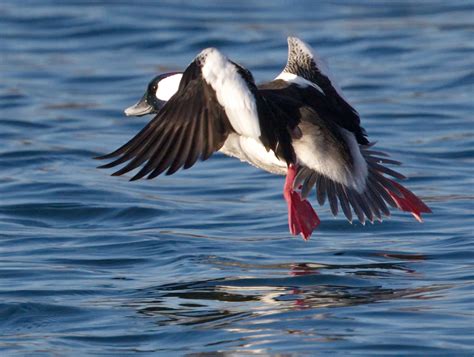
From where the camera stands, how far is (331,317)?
607 centimetres

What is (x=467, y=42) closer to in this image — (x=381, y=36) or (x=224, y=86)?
(x=381, y=36)

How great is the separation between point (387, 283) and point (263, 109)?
1.14 metres

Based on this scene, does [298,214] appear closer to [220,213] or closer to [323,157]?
[323,157]

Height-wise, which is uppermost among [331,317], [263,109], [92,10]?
[92,10]

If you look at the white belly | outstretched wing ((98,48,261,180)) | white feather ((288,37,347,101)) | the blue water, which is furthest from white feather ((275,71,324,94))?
outstretched wing ((98,48,261,180))

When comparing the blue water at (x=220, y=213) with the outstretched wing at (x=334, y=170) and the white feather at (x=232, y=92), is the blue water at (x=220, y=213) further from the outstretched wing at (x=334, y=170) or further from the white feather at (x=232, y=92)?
the white feather at (x=232, y=92)

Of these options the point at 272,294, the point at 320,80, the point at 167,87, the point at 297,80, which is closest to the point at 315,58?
the point at 320,80

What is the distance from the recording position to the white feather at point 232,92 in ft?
21.5

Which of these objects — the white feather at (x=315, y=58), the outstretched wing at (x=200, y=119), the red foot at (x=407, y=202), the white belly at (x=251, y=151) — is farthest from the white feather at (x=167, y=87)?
the red foot at (x=407, y=202)

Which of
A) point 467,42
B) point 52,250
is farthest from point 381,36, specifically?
point 52,250

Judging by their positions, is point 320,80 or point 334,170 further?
point 320,80

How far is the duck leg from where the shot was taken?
24.2ft

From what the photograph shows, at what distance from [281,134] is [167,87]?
1436mm

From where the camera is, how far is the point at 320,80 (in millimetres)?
8297
